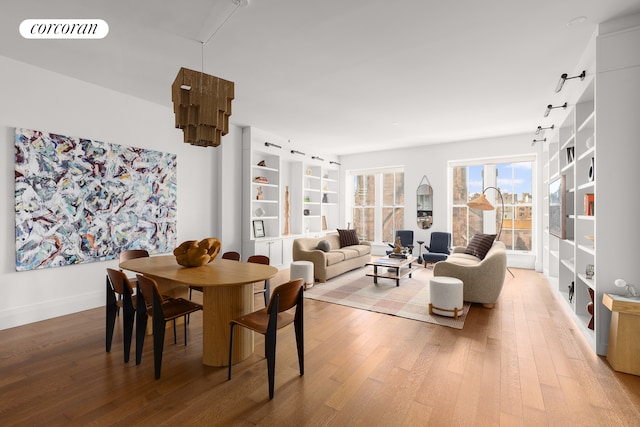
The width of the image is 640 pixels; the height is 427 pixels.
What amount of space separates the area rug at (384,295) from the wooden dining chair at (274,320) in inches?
72.8

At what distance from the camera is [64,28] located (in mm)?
1548

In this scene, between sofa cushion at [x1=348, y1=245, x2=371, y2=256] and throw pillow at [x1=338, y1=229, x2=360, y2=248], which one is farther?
throw pillow at [x1=338, y1=229, x2=360, y2=248]

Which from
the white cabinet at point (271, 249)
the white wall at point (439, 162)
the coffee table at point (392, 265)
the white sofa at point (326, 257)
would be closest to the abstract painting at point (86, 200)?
the white cabinet at point (271, 249)

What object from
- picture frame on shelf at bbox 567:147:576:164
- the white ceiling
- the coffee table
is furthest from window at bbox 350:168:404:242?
picture frame on shelf at bbox 567:147:576:164

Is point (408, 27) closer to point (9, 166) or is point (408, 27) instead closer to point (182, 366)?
point (182, 366)

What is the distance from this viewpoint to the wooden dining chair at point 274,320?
2.17 m

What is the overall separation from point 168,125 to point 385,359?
4670mm

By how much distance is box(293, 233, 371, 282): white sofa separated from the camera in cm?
548

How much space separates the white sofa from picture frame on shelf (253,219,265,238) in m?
1.25

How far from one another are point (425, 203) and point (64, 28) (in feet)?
24.7

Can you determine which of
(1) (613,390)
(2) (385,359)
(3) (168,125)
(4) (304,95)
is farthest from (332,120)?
(1) (613,390)

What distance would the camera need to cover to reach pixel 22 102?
140 inches

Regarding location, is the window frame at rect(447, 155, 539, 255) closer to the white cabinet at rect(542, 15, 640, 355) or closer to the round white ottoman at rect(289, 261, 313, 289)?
the round white ottoman at rect(289, 261, 313, 289)

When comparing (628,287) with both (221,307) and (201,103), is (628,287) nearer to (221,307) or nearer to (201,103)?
(221,307)
